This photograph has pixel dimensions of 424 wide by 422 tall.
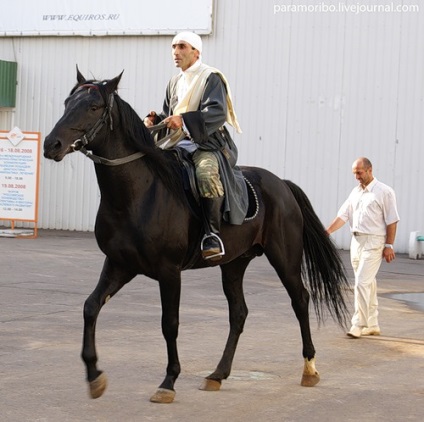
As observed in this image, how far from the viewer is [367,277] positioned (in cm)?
1145

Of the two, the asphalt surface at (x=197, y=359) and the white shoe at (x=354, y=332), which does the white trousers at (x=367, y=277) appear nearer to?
the white shoe at (x=354, y=332)

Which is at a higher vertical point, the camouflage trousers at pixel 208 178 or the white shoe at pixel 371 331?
the camouflage trousers at pixel 208 178

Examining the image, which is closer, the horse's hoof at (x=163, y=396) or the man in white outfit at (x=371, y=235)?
the horse's hoof at (x=163, y=396)

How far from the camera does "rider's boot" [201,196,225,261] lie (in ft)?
26.1

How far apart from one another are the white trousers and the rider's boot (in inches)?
145

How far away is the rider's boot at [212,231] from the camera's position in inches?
314

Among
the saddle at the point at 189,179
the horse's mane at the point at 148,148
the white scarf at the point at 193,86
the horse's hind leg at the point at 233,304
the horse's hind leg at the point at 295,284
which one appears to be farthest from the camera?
the horse's hind leg at the point at 295,284

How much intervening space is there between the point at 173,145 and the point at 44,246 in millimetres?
12650

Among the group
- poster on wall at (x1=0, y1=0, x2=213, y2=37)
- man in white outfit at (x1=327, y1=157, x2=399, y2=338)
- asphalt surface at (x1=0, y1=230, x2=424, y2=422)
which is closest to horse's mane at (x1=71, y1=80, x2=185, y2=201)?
asphalt surface at (x1=0, y1=230, x2=424, y2=422)

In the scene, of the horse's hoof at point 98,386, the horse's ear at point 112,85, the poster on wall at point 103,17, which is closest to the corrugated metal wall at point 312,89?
the poster on wall at point 103,17

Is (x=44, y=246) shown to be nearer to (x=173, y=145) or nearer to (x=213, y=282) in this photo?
(x=213, y=282)

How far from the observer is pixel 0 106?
25688 millimetres

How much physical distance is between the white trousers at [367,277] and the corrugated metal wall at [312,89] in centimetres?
1090

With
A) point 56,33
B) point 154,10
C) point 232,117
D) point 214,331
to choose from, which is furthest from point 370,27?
point 232,117
